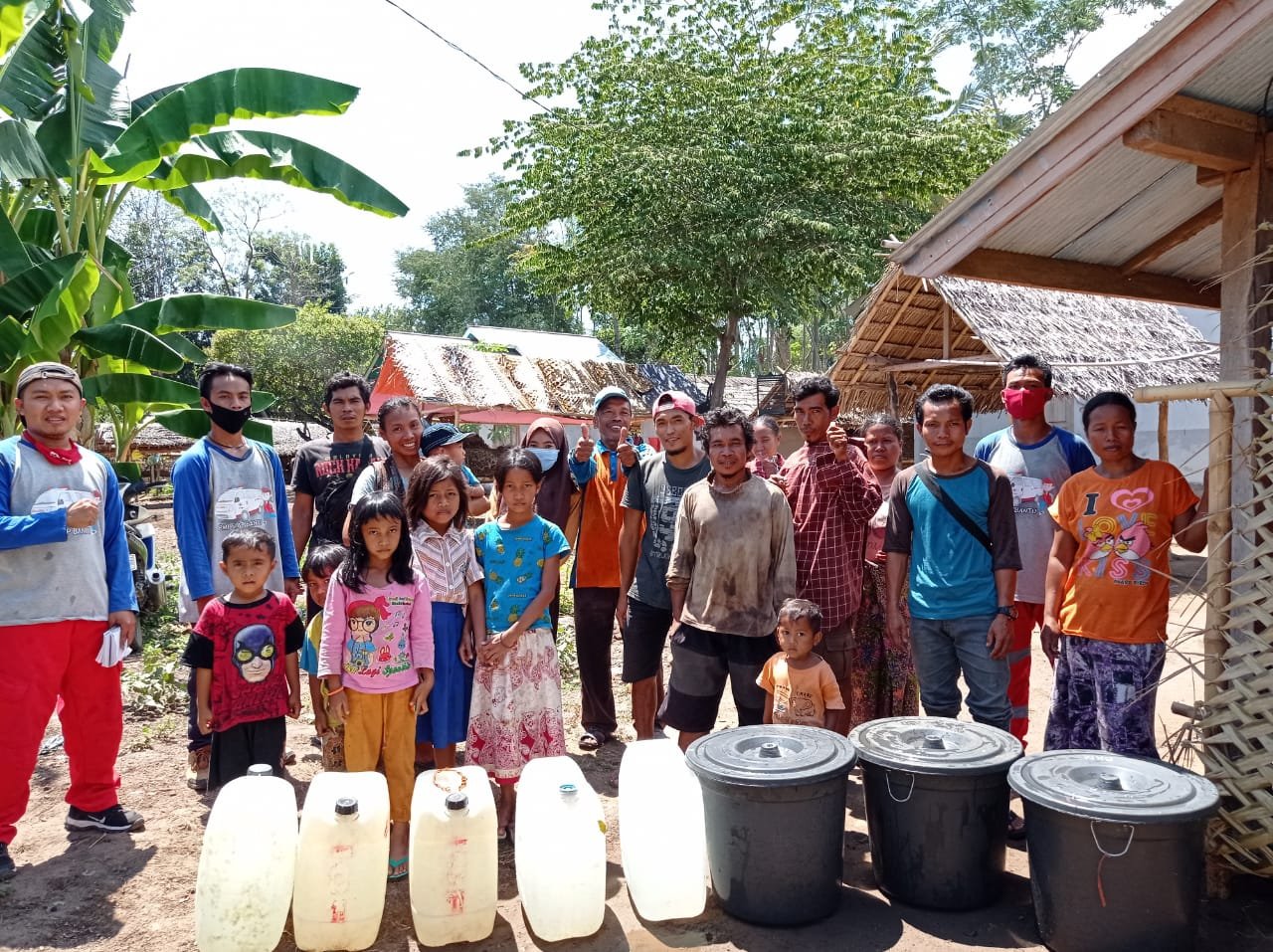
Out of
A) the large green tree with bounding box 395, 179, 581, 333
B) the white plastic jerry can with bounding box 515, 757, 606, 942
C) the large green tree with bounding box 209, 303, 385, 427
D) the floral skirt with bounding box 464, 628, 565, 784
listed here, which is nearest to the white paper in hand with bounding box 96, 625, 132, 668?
the floral skirt with bounding box 464, 628, 565, 784

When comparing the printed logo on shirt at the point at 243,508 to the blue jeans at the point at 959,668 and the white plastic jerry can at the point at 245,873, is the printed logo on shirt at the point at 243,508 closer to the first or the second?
the white plastic jerry can at the point at 245,873

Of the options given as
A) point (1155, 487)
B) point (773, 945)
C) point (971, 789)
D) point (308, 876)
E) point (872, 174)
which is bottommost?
point (773, 945)

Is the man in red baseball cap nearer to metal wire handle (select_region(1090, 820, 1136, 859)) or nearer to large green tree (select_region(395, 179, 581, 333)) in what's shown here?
metal wire handle (select_region(1090, 820, 1136, 859))

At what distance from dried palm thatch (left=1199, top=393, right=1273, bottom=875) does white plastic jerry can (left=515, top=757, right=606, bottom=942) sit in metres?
2.13

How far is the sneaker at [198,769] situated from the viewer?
4.19 meters

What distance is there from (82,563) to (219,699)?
789 millimetres

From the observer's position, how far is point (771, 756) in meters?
3.07

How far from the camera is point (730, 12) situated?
16.6 meters

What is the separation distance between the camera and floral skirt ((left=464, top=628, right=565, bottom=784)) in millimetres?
3648

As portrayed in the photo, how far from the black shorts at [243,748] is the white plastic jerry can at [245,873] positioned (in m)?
0.84

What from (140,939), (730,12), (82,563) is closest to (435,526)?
(82,563)

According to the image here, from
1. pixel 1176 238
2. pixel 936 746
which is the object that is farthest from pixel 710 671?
pixel 1176 238

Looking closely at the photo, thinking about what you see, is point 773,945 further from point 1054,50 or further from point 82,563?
point 1054,50

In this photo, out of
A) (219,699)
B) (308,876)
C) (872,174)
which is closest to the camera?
(308,876)
